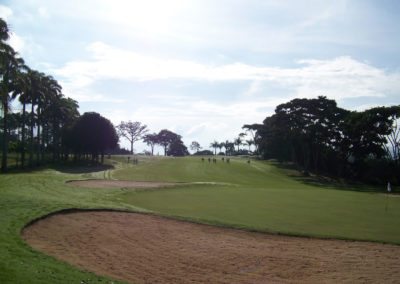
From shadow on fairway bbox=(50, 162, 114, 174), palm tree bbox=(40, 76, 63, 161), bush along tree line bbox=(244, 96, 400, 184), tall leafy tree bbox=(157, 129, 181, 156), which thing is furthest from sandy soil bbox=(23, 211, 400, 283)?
tall leafy tree bbox=(157, 129, 181, 156)

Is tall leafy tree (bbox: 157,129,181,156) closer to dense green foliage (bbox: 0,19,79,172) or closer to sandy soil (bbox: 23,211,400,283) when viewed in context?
dense green foliage (bbox: 0,19,79,172)

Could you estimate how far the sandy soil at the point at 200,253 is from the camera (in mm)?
13031

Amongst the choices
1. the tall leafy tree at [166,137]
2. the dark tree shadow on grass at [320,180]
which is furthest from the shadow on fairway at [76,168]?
the tall leafy tree at [166,137]

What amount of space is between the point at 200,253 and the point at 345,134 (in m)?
73.4

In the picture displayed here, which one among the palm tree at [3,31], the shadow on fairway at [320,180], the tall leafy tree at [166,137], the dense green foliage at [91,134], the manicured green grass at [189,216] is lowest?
the shadow on fairway at [320,180]

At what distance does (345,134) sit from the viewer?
3273 inches

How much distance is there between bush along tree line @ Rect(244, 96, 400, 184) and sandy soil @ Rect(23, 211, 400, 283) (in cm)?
6363

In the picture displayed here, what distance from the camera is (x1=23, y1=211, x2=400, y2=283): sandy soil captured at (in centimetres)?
1303

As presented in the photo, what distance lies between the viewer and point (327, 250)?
52.9ft

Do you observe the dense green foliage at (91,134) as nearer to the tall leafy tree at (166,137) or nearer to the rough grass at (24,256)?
the rough grass at (24,256)

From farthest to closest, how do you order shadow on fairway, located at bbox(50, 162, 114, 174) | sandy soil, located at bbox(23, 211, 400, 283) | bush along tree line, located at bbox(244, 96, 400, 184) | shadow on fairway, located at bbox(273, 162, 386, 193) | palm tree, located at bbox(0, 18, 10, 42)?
bush along tree line, located at bbox(244, 96, 400, 184)
shadow on fairway, located at bbox(273, 162, 386, 193)
shadow on fairway, located at bbox(50, 162, 114, 174)
palm tree, located at bbox(0, 18, 10, 42)
sandy soil, located at bbox(23, 211, 400, 283)

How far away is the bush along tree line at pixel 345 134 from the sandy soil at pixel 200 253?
63.6m

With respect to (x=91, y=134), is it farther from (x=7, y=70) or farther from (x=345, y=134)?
(x=345, y=134)

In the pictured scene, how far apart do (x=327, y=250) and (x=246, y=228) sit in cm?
393
